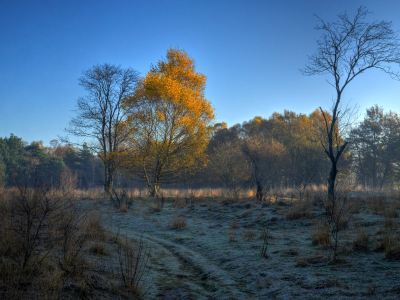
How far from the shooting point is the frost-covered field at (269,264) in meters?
3.42

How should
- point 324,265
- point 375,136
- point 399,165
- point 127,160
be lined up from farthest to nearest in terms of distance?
point 375,136
point 399,165
point 127,160
point 324,265

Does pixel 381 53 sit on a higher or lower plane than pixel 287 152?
higher

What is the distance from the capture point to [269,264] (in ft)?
15.1

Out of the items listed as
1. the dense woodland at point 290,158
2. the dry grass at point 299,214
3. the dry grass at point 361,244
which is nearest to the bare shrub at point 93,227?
the dry grass at point 361,244

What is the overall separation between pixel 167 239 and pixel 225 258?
270cm

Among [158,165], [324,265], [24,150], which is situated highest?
[24,150]

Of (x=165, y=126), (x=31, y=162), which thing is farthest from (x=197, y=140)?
(x=31, y=162)

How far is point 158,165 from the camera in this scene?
54.6 ft

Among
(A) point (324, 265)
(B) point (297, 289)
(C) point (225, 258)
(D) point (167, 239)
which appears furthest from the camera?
(D) point (167, 239)

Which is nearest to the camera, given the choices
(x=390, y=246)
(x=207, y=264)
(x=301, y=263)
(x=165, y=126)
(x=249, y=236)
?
(x=390, y=246)

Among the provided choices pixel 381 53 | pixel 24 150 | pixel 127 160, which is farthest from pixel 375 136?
pixel 24 150

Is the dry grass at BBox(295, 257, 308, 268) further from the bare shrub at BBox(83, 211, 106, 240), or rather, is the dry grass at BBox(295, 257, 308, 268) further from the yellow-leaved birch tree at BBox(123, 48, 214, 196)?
the yellow-leaved birch tree at BBox(123, 48, 214, 196)

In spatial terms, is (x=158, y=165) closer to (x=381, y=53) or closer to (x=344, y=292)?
(x=381, y=53)

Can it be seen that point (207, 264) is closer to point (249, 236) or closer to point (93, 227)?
point (249, 236)
